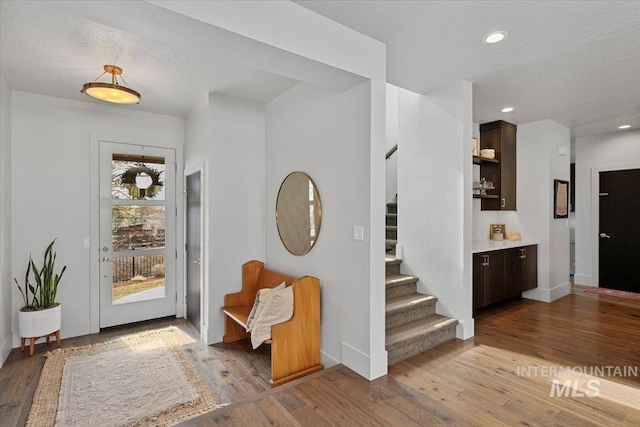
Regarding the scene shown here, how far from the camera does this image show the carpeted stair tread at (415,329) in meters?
2.93

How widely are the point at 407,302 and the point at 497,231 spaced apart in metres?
2.64

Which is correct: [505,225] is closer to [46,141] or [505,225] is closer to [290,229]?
[290,229]

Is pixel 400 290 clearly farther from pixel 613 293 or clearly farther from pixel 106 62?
pixel 613 293

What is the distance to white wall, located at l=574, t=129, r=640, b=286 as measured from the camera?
5.50 meters

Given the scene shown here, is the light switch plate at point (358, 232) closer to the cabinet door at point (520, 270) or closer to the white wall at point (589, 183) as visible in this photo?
the cabinet door at point (520, 270)

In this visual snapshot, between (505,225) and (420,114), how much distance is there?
277cm

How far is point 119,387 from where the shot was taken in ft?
8.76

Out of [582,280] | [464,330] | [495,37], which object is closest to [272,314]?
[464,330]

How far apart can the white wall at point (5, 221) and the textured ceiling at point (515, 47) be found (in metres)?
3.14

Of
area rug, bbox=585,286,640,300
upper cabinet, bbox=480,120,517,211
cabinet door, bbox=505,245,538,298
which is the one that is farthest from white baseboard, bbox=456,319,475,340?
area rug, bbox=585,286,640,300

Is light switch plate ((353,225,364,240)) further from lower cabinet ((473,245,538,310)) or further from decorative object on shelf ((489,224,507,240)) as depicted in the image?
decorative object on shelf ((489,224,507,240))

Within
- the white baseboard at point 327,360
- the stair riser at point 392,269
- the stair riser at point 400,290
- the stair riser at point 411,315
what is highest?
the stair riser at point 392,269

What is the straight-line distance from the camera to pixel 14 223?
3.49m

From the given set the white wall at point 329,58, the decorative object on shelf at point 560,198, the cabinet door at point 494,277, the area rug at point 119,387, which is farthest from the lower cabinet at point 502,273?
the area rug at point 119,387
